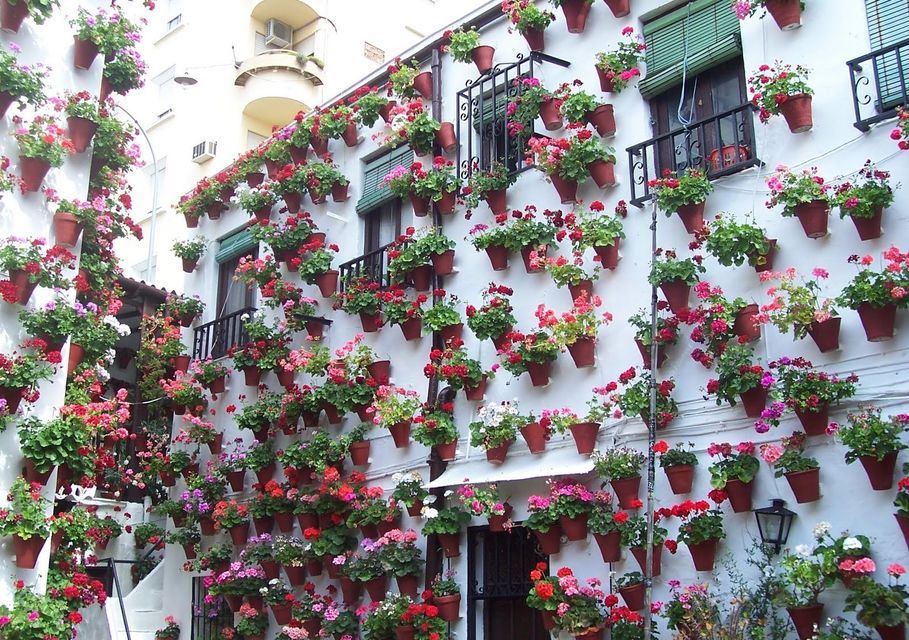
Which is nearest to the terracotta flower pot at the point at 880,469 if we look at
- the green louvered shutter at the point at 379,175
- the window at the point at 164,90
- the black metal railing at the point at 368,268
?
the black metal railing at the point at 368,268

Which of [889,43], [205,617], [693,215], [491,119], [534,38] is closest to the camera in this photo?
[889,43]

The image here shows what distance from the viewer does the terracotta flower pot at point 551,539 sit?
29.6 ft

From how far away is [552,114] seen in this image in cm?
1032

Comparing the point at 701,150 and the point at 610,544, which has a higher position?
the point at 701,150

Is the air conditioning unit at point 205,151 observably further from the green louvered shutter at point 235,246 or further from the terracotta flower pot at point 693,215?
the terracotta flower pot at point 693,215

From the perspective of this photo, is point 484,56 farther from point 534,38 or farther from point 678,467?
point 678,467

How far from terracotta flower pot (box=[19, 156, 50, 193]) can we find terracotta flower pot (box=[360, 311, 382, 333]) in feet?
12.6

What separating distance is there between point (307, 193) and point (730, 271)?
6.61 m

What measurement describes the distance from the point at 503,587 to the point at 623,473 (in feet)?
6.62

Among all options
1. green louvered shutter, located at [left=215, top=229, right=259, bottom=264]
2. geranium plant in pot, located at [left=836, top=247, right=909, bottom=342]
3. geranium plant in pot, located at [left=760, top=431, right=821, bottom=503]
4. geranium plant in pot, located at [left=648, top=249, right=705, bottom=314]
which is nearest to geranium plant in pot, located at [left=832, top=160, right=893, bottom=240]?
geranium plant in pot, located at [left=836, top=247, right=909, bottom=342]

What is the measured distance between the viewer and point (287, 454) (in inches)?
458

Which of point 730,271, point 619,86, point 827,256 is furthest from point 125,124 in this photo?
point 827,256

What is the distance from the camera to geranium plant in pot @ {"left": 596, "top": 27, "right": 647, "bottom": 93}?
9.81 meters

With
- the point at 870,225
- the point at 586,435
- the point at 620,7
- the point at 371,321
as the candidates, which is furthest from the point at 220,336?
the point at 870,225
